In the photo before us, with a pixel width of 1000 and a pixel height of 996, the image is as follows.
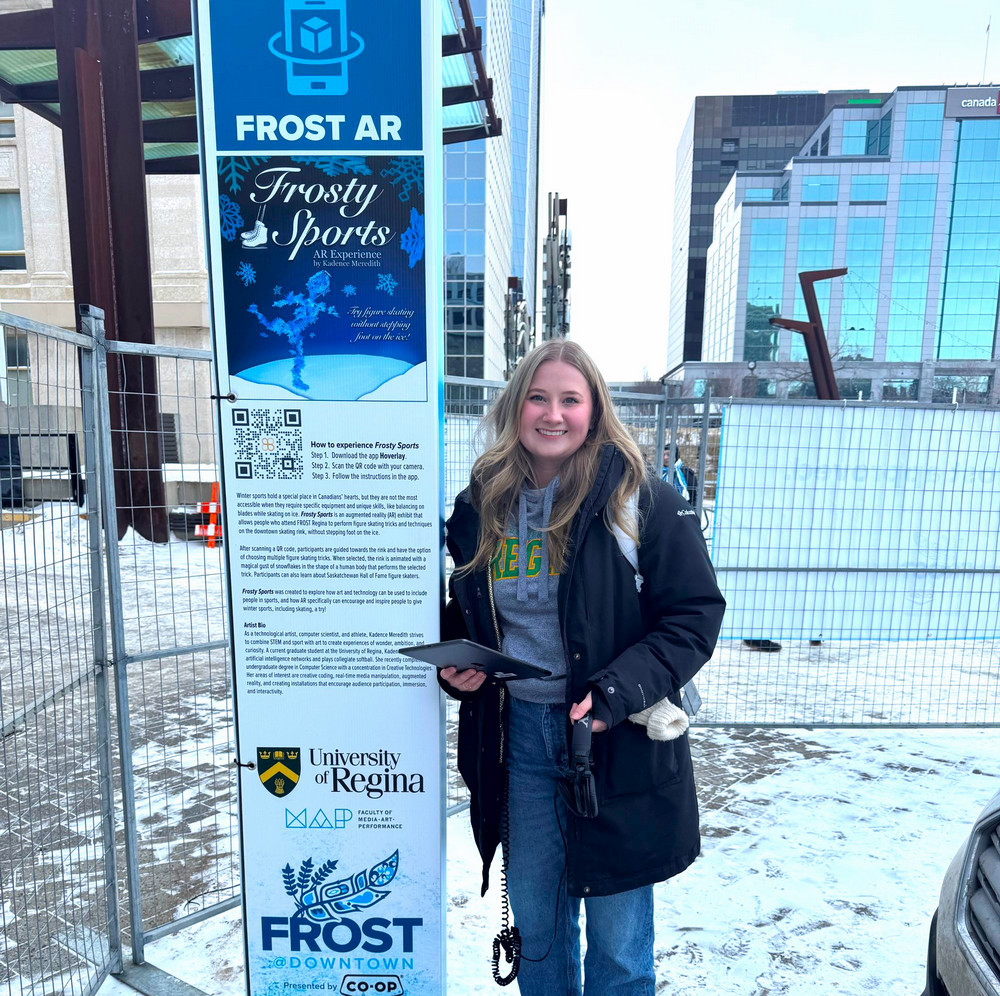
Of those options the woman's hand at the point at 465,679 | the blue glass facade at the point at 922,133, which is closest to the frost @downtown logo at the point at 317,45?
the woman's hand at the point at 465,679

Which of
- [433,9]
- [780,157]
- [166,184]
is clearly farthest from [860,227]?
[433,9]

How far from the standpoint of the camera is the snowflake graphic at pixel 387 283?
195cm

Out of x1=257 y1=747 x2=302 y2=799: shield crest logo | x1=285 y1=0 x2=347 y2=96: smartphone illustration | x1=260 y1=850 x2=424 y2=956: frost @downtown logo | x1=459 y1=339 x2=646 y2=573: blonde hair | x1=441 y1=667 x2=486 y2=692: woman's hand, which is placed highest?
x1=285 y1=0 x2=347 y2=96: smartphone illustration

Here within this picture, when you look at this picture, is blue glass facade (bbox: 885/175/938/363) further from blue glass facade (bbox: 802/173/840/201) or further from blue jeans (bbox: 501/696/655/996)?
blue jeans (bbox: 501/696/655/996)

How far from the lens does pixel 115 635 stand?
100 inches

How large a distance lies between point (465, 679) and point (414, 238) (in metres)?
1.27

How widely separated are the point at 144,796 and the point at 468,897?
6.85 feet

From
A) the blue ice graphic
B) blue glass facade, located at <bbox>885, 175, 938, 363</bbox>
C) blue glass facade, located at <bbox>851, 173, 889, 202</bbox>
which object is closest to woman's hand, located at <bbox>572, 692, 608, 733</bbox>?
the blue ice graphic

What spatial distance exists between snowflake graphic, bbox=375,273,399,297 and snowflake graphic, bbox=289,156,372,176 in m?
0.28

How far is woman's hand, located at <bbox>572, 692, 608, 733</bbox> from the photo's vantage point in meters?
1.73

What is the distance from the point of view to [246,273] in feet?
6.40

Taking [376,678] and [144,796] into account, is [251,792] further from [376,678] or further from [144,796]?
[144,796]

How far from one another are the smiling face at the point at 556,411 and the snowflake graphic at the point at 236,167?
0.98 metres

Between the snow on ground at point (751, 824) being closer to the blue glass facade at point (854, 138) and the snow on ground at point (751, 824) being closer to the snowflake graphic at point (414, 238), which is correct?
the snowflake graphic at point (414, 238)
